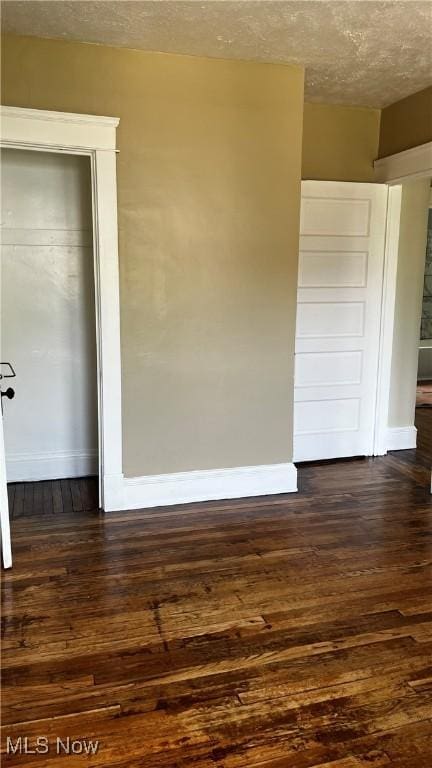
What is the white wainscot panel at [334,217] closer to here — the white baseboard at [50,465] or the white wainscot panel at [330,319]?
the white wainscot panel at [330,319]

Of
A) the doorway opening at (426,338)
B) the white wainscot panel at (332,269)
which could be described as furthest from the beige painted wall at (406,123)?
the doorway opening at (426,338)

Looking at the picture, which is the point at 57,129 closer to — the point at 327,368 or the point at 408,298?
the point at 327,368

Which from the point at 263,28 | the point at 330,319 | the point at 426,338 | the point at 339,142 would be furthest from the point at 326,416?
the point at 426,338

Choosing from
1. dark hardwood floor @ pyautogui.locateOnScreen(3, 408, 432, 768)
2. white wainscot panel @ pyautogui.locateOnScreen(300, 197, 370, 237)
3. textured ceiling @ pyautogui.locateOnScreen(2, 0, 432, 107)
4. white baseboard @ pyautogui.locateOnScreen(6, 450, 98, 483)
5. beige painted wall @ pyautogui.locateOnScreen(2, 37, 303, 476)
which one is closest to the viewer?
dark hardwood floor @ pyautogui.locateOnScreen(3, 408, 432, 768)

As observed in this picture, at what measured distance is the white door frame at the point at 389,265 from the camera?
13.6 ft

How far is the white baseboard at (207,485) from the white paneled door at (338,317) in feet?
2.17

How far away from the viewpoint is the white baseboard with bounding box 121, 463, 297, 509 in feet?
11.9

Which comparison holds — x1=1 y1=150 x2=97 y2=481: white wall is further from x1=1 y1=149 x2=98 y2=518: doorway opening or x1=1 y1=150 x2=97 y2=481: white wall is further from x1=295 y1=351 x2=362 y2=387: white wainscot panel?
x1=295 y1=351 x2=362 y2=387: white wainscot panel

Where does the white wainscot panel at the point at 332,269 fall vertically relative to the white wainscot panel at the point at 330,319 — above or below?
above

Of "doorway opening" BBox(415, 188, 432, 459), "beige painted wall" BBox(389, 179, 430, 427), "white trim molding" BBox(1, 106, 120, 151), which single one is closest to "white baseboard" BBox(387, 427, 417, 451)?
"beige painted wall" BBox(389, 179, 430, 427)

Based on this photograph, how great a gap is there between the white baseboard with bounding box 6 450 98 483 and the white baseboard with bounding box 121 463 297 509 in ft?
2.61

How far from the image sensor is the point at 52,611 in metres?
2.50

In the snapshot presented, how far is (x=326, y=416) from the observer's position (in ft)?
15.0

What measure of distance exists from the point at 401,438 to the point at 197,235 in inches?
104
